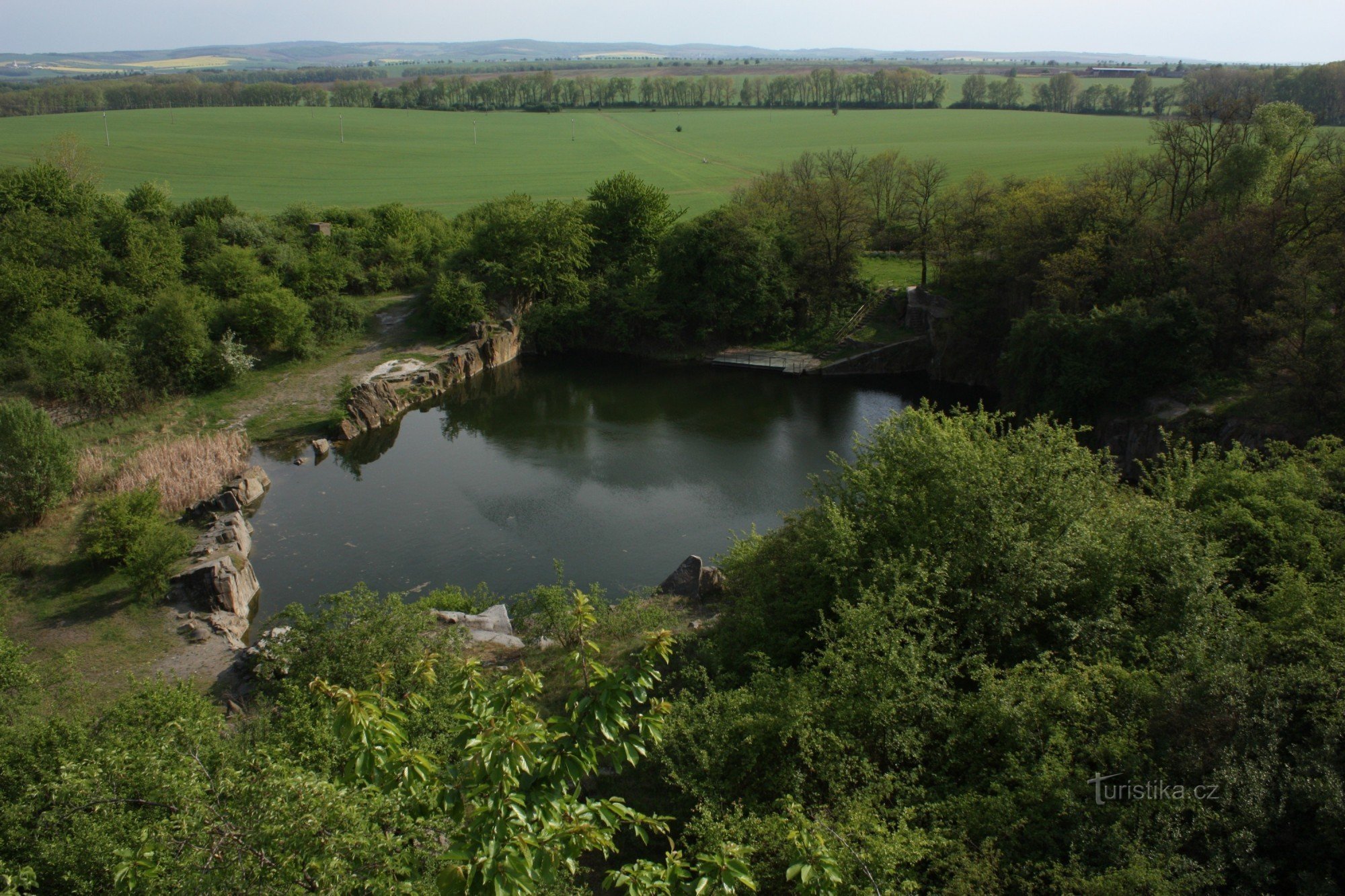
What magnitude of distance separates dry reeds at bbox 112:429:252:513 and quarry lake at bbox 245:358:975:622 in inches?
71.9

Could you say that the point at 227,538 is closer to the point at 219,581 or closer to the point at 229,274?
the point at 219,581

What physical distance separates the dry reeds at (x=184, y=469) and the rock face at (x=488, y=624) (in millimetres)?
12417

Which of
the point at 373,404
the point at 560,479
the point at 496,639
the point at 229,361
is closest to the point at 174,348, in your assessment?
the point at 229,361

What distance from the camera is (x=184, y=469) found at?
29719mm

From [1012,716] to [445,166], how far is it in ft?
313

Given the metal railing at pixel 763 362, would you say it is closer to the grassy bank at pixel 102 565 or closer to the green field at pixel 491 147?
the grassy bank at pixel 102 565

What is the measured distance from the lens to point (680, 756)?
1330 cm

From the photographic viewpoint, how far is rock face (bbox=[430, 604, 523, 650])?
2091cm

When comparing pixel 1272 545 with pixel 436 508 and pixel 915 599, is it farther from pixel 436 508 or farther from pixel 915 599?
pixel 436 508

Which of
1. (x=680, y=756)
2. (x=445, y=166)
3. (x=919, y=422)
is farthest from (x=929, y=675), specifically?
(x=445, y=166)

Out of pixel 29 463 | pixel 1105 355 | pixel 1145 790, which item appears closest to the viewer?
pixel 1145 790

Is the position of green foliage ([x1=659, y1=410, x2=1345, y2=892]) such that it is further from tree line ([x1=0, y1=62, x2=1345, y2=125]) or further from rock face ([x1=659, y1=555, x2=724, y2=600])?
tree line ([x1=0, y1=62, x2=1345, y2=125])

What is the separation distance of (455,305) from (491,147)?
68667 millimetres

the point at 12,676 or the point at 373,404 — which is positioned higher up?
the point at 12,676
